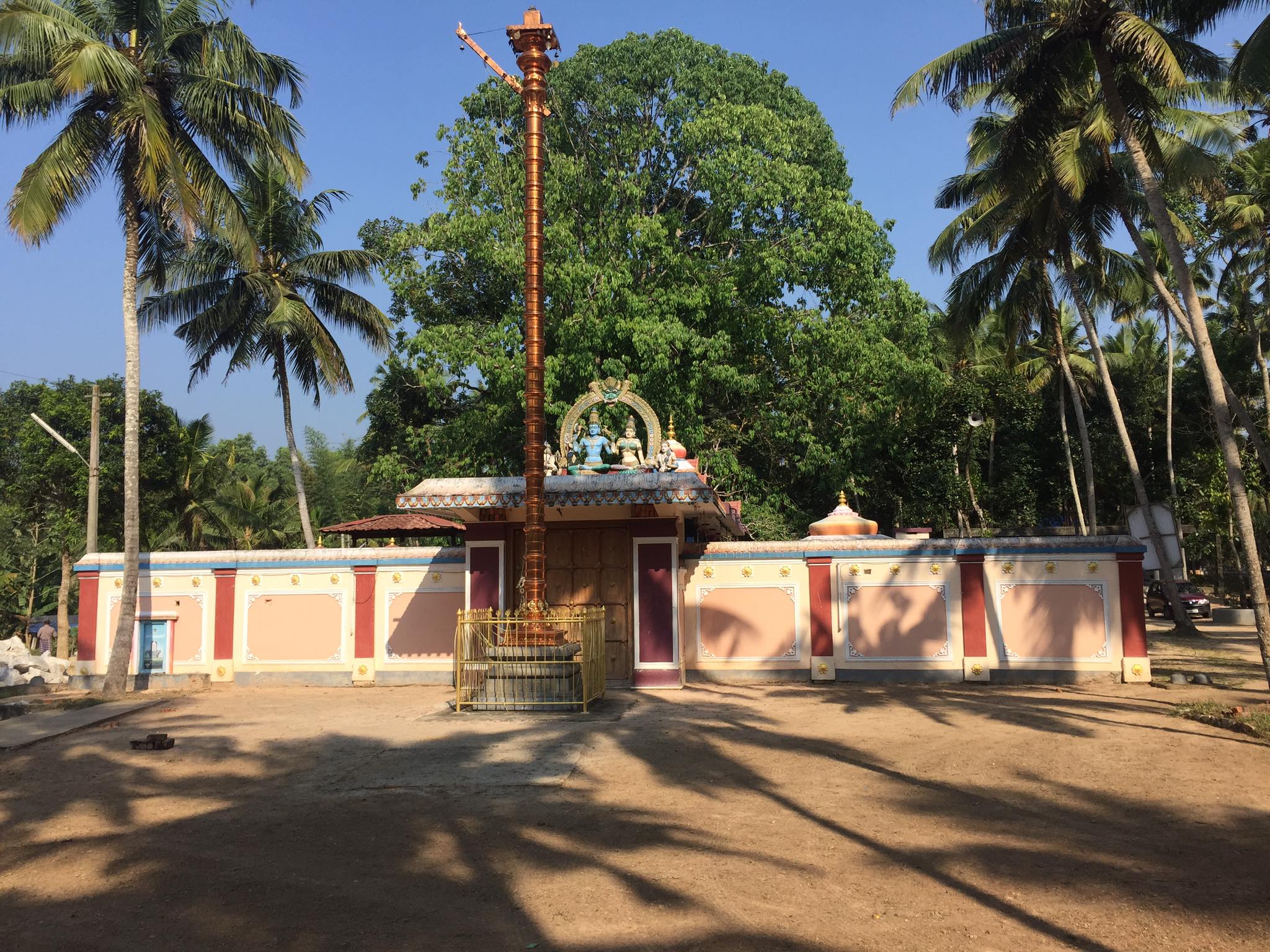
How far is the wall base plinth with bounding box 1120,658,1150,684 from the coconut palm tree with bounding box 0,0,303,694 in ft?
52.0

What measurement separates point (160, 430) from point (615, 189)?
1796cm

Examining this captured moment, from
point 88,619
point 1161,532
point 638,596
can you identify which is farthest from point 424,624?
point 1161,532

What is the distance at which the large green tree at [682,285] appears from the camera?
22359 mm

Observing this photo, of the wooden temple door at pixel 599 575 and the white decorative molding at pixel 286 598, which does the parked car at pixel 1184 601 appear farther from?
the white decorative molding at pixel 286 598

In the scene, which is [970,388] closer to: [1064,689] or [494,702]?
[1064,689]

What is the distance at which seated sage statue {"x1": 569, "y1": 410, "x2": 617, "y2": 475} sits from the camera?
1466cm

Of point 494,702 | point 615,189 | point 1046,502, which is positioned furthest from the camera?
point 1046,502

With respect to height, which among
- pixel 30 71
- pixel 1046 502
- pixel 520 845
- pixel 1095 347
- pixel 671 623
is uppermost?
pixel 30 71

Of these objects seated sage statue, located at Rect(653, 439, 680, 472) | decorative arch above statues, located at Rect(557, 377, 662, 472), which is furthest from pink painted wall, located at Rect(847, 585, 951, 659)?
decorative arch above statues, located at Rect(557, 377, 662, 472)

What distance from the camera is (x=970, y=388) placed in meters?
31.2

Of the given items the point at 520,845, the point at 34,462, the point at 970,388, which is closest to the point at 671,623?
the point at 520,845

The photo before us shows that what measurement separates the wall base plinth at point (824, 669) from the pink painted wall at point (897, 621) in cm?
45

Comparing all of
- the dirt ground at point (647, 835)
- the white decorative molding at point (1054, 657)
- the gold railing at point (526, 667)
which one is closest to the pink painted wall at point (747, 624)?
the white decorative molding at point (1054, 657)

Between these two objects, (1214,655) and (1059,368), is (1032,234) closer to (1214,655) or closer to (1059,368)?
(1214,655)
